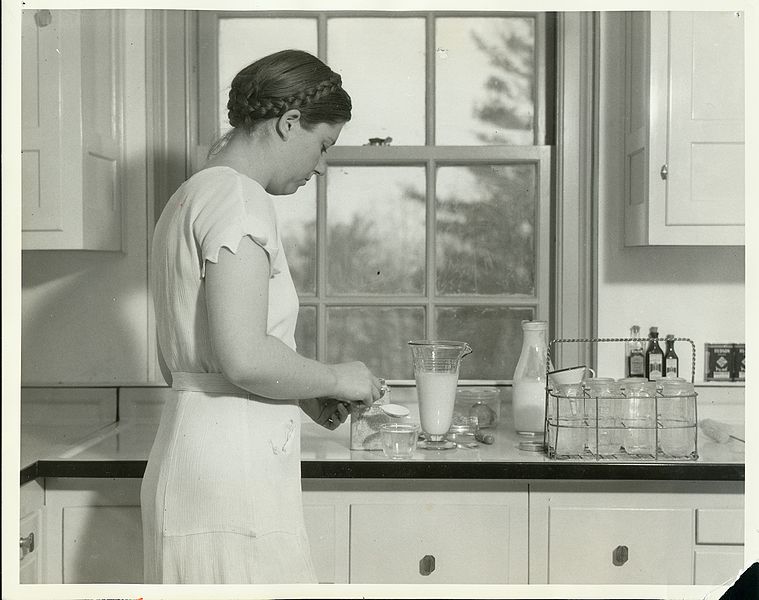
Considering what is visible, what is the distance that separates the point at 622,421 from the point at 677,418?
112mm

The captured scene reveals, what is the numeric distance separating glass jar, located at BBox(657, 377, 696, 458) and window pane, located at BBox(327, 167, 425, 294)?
55cm

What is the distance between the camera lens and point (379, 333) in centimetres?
174

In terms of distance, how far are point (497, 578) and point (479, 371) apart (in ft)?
1.54

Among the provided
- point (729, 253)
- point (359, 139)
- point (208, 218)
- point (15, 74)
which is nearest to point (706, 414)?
point (729, 253)

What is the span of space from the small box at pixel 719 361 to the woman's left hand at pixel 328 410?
33.8 inches

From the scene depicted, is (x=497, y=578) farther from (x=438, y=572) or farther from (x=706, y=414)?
(x=706, y=414)

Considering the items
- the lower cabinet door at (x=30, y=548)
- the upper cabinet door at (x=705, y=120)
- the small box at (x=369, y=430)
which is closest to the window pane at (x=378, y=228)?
the small box at (x=369, y=430)

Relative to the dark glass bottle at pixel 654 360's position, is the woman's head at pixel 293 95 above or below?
above

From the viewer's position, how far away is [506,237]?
177 centimetres

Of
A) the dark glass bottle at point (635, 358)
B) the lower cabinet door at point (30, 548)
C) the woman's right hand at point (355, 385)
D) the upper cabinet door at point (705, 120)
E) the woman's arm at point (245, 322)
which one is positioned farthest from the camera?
the dark glass bottle at point (635, 358)

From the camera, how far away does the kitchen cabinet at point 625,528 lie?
58.2 inches

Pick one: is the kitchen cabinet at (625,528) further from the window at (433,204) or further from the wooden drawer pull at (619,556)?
the window at (433,204)

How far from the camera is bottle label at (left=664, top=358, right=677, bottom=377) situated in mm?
1740

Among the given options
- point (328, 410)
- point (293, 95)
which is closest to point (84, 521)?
point (328, 410)
